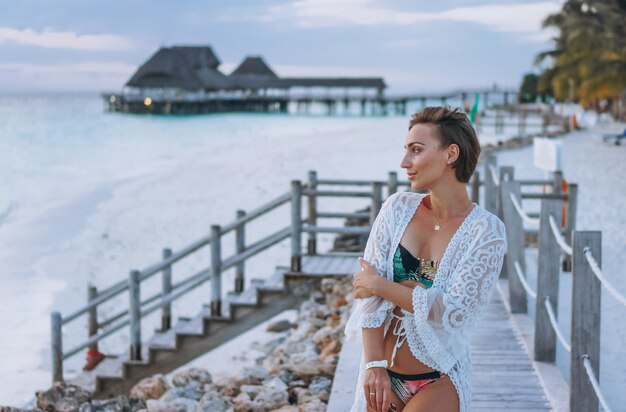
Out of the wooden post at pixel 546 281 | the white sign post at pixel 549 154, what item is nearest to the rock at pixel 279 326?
the white sign post at pixel 549 154

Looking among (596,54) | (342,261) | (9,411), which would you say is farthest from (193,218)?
(596,54)

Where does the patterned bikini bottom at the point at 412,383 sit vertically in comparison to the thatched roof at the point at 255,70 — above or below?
below

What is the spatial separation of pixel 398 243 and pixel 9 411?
373 cm

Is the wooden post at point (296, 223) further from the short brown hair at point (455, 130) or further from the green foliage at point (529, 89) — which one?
the green foliage at point (529, 89)

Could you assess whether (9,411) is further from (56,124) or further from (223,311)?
(56,124)

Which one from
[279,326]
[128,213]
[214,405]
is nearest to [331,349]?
[214,405]

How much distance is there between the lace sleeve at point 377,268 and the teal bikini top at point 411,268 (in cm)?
3

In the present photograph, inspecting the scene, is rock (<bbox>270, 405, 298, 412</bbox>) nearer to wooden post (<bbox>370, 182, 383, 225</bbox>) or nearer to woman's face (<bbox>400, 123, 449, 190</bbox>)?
woman's face (<bbox>400, 123, 449, 190</bbox>)

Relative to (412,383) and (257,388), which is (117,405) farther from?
(412,383)

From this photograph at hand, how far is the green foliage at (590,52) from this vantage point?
3195 cm

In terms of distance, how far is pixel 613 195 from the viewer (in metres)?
14.1

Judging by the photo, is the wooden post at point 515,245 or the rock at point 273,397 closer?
the rock at point 273,397

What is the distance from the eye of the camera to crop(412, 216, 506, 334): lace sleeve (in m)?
2.05

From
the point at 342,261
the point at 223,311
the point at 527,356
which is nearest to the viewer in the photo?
the point at 527,356
